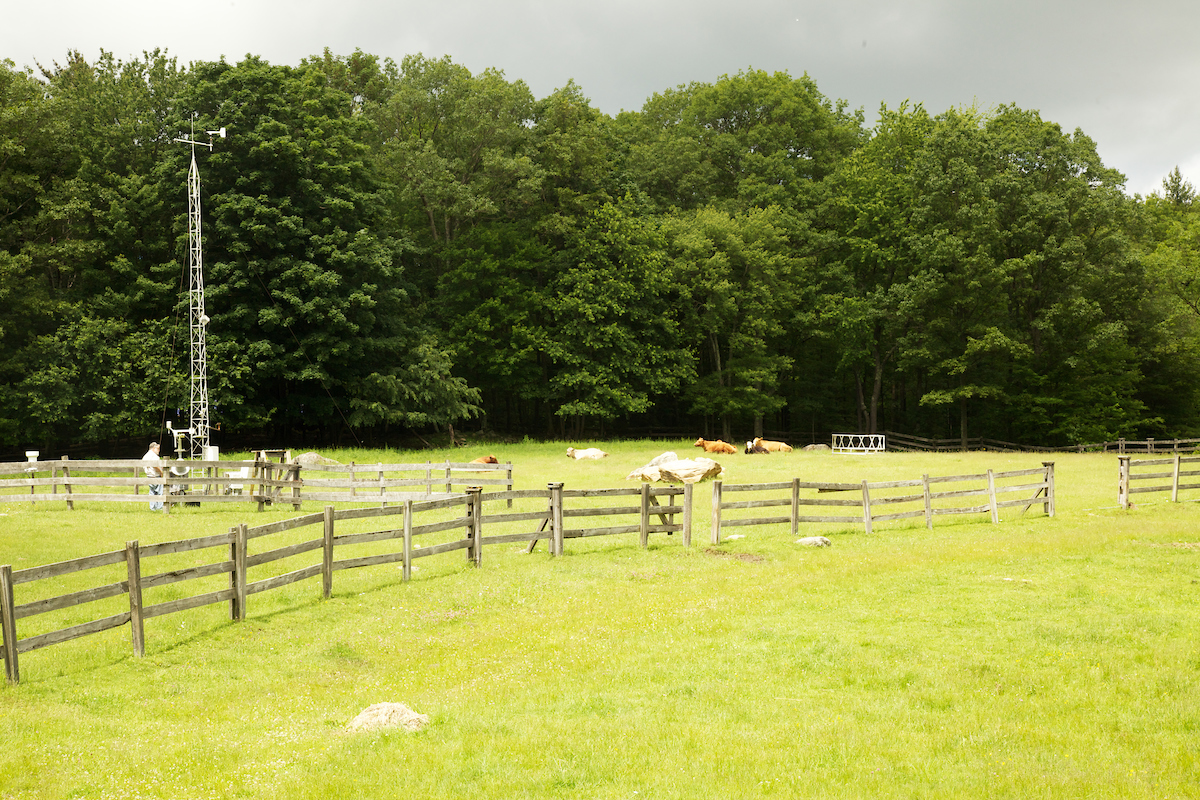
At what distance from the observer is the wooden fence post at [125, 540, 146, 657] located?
329 inches

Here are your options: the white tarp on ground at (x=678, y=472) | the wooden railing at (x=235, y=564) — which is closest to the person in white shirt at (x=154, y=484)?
the wooden railing at (x=235, y=564)

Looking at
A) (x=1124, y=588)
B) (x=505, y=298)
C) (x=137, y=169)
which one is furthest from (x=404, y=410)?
(x=1124, y=588)

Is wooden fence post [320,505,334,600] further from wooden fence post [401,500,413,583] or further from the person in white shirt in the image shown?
the person in white shirt

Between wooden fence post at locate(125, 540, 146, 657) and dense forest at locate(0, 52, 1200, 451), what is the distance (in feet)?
92.3

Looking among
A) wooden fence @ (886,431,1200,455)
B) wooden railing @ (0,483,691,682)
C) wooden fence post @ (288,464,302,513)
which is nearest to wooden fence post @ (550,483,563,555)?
wooden railing @ (0,483,691,682)

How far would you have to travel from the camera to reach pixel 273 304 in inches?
1496

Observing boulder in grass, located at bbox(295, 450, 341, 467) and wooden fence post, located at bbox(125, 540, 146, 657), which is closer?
wooden fence post, located at bbox(125, 540, 146, 657)

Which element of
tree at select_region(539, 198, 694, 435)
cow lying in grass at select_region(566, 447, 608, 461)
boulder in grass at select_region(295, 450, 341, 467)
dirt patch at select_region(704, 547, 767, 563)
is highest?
tree at select_region(539, 198, 694, 435)

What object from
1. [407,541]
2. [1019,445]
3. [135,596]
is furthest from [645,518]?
[1019,445]

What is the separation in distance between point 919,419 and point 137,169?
1955 inches

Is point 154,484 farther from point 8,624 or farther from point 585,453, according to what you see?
point 585,453

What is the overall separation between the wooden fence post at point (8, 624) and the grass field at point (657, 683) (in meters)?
0.15

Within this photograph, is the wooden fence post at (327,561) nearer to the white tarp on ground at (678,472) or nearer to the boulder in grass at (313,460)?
the white tarp on ground at (678,472)

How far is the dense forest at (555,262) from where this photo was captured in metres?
36.7
